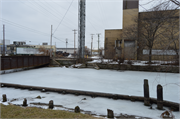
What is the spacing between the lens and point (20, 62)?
62.4 ft

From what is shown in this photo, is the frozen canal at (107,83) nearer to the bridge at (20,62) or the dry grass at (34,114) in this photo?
the bridge at (20,62)

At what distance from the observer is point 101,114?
5.34 meters

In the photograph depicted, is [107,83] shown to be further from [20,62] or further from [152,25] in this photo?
[20,62]

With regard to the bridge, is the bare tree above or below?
above

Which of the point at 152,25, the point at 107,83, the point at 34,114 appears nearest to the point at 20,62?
the point at 107,83

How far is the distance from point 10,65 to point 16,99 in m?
12.1

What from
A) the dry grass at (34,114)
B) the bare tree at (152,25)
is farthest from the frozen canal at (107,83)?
the dry grass at (34,114)

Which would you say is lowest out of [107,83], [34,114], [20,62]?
[107,83]

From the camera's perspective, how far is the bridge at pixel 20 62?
16.2m

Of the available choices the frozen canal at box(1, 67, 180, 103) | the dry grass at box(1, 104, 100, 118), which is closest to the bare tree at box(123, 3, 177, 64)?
the frozen canal at box(1, 67, 180, 103)

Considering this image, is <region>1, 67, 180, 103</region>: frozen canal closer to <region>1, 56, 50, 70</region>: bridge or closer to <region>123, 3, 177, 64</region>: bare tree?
<region>123, 3, 177, 64</region>: bare tree

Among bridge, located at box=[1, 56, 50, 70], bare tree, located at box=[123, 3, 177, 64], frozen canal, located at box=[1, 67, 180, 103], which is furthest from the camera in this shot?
bridge, located at box=[1, 56, 50, 70]

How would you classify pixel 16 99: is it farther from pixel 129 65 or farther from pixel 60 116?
pixel 129 65

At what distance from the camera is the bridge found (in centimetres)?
1618
